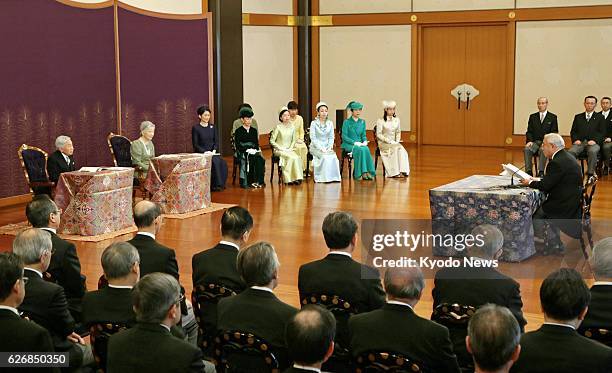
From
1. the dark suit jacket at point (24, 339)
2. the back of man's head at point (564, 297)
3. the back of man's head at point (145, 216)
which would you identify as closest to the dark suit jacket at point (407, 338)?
the back of man's head at point (564, 297)

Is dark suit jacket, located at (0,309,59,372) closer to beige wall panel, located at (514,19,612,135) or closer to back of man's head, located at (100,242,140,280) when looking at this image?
back of man's head, located at (100,242,140,280)

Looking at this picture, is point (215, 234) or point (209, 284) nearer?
point (209, 284)

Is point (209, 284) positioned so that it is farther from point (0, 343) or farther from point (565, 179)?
point (565, 179)

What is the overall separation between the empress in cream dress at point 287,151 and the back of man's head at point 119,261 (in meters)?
8.15

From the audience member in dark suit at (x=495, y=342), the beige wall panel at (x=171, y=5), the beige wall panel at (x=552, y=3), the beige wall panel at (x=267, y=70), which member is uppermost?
the beige wall panel at (x=552, y=3)

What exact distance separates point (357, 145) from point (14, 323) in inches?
372

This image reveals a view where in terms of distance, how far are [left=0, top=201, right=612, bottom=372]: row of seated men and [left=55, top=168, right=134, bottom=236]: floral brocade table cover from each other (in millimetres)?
3812

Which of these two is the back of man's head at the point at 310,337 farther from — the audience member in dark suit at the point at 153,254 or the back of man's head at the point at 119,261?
the audience member in dark suit at the point at 153,254

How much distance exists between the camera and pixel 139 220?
497cm

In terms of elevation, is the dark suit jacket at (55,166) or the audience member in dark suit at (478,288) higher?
the dark suit jacket at (55,166)

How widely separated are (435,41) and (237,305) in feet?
45.6

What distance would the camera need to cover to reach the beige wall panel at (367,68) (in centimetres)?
1716

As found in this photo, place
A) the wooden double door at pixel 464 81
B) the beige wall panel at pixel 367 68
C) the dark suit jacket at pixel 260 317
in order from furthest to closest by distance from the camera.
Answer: the beige wall panel at pixel 367 68 → the wooden double door at pixel 464 81 → the dark suit jacket at pixel 260 317

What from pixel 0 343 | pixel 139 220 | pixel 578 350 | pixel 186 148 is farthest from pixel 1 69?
pixel 578 350
